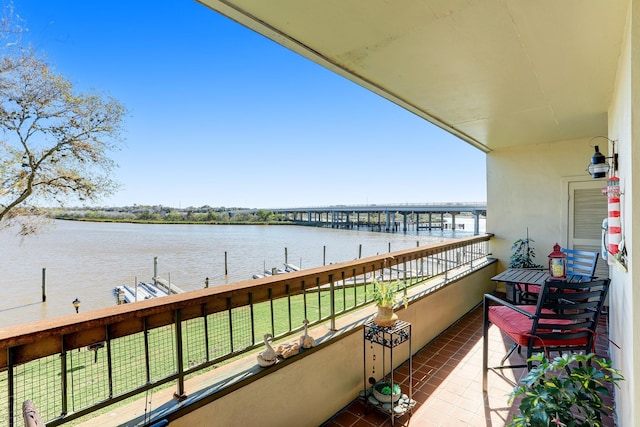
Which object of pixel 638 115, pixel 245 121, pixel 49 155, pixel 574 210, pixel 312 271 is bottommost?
pixel 312 271

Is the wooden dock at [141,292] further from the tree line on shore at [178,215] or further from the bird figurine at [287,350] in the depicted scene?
the bird figurine at [287,350]

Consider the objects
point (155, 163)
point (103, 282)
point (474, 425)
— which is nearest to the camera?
point (474, 425)

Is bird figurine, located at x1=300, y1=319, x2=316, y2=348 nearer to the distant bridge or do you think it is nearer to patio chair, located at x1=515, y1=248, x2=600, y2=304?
patio chair, located at x1=515, y1=248, x2=600, y2=304

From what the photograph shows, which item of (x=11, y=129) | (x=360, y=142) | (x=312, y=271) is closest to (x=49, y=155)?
(x=11, y=129)

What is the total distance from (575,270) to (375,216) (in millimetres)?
38784

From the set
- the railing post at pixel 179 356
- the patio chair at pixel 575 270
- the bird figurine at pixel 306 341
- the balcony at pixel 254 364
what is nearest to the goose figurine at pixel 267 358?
the balcony at pixel 254 364

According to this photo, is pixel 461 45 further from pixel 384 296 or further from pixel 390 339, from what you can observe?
pixel 390 339

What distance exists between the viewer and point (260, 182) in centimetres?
3183

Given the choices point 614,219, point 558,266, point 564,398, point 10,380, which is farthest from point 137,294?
point 614,219

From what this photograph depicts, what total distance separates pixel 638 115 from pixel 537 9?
0.86 meters

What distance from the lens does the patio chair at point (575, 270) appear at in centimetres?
347

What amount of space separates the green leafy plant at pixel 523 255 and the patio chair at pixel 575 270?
3.29 feet

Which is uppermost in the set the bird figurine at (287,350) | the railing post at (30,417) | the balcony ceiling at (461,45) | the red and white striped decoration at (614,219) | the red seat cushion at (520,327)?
the balcony ceiling at (461,45)

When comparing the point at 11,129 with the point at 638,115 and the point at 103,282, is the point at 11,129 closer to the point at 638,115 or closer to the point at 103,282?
the point at 103,282
